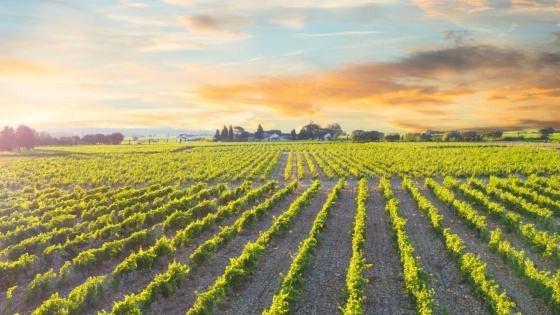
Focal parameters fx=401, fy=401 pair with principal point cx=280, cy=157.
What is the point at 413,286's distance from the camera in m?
12.4

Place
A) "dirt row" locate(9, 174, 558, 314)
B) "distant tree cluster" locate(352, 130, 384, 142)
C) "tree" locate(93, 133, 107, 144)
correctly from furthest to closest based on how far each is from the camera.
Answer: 1. "tree" locate(93, 133, 107, 144)
2. "distant tree cluster" locate(352, 130, 384, 142)
3. "dirt row" locate(9, 174, 558, 314)

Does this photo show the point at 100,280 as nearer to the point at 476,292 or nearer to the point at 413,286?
the point at 413,286

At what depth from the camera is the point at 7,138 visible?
101312mm

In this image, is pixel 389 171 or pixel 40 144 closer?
pixel 389 171

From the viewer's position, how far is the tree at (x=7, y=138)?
100688 mm

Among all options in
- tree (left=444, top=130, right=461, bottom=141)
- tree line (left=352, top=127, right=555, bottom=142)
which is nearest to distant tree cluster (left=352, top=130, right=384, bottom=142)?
tree line (left=352, top=127, right=555, bottom=142)

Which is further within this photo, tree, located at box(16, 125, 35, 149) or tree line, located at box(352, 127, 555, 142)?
tree line, located at box(352, 127, 555, 142)

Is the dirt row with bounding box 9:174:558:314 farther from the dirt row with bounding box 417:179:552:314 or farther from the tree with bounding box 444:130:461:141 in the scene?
the tree with bounding box 444:130:461:141

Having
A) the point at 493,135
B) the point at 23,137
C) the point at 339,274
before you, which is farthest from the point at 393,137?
the point at 339,274

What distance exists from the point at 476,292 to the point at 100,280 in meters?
11.9

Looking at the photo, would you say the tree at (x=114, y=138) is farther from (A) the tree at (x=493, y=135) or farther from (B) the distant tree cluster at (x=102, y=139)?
(A) the tree at (x=493, y=135)

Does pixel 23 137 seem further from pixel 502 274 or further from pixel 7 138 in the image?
pixel 502 274

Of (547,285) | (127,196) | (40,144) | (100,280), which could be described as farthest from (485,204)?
(40,144)

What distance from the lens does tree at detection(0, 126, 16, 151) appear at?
100688 millimetres
